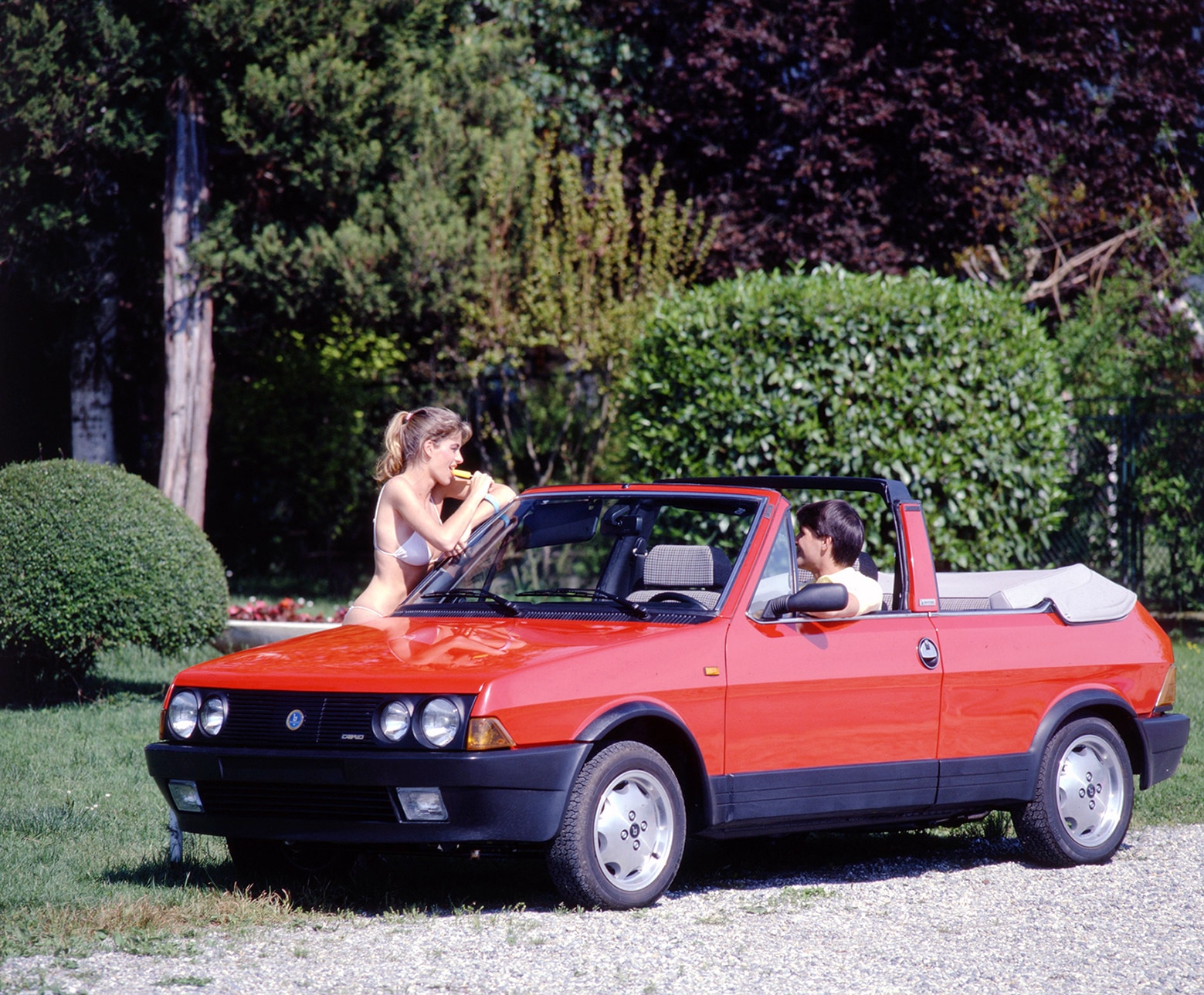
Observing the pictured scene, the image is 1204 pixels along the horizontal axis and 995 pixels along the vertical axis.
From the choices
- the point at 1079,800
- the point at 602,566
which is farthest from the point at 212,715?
the point at 1079,800

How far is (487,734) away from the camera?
5.27 metres

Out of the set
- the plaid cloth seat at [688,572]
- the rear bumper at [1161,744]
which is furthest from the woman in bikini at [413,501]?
the rear bumper at [1161,744]

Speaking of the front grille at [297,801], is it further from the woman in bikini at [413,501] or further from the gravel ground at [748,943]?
the woman in bikini at [413,501]

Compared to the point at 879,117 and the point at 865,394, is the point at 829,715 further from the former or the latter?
the point at 879,117

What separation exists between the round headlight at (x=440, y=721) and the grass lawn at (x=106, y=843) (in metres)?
0.89

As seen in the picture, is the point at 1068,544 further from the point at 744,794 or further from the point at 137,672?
the point at 744,794

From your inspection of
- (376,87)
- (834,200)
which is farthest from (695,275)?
(376,87)

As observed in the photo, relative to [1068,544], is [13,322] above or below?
above

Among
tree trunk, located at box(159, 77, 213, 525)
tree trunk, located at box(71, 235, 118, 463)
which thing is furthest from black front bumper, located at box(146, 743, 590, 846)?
tree trunk, located at box(71, 235, 118, 463)

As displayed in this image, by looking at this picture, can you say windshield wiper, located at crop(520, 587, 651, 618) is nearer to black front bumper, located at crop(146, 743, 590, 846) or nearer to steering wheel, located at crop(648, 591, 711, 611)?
steering wheel, located at crop(648, 591, 711, 611)

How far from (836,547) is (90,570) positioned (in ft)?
20.1

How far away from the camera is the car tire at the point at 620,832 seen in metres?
5.43

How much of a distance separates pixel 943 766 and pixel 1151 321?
1589 centimetres

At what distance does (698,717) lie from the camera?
19.0 ft
